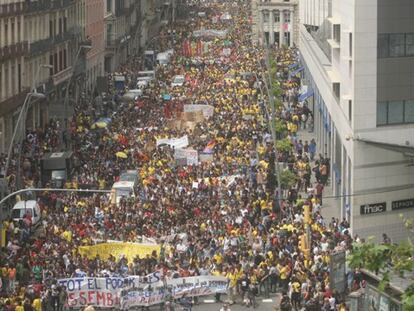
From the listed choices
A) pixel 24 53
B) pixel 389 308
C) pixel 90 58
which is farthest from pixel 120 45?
pixel 389 308

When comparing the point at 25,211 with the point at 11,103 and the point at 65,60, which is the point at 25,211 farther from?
the point at 65,60

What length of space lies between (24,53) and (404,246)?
57202mm

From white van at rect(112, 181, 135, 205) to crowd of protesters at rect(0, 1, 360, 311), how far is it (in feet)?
1.70

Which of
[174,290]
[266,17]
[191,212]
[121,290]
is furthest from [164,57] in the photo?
[121,290]

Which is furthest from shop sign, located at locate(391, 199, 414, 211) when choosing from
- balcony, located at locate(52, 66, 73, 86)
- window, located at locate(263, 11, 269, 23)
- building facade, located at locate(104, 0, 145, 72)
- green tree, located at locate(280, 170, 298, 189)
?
window, located at locate(263, 11, 269, 23)

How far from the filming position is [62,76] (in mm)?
90688

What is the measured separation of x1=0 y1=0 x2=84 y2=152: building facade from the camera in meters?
72.5

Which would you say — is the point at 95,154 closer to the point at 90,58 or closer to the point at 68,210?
the point at 68,210

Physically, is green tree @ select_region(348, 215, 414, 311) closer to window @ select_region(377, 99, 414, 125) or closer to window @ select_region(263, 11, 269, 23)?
window @ select_region(377, 99, 414, 125)

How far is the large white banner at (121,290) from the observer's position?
38.8m

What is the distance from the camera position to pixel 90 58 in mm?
107375

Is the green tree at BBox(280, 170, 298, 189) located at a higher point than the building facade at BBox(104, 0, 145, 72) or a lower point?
lower

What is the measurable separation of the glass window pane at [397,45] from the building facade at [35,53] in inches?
852

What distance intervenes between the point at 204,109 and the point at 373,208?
34046 millimetres
